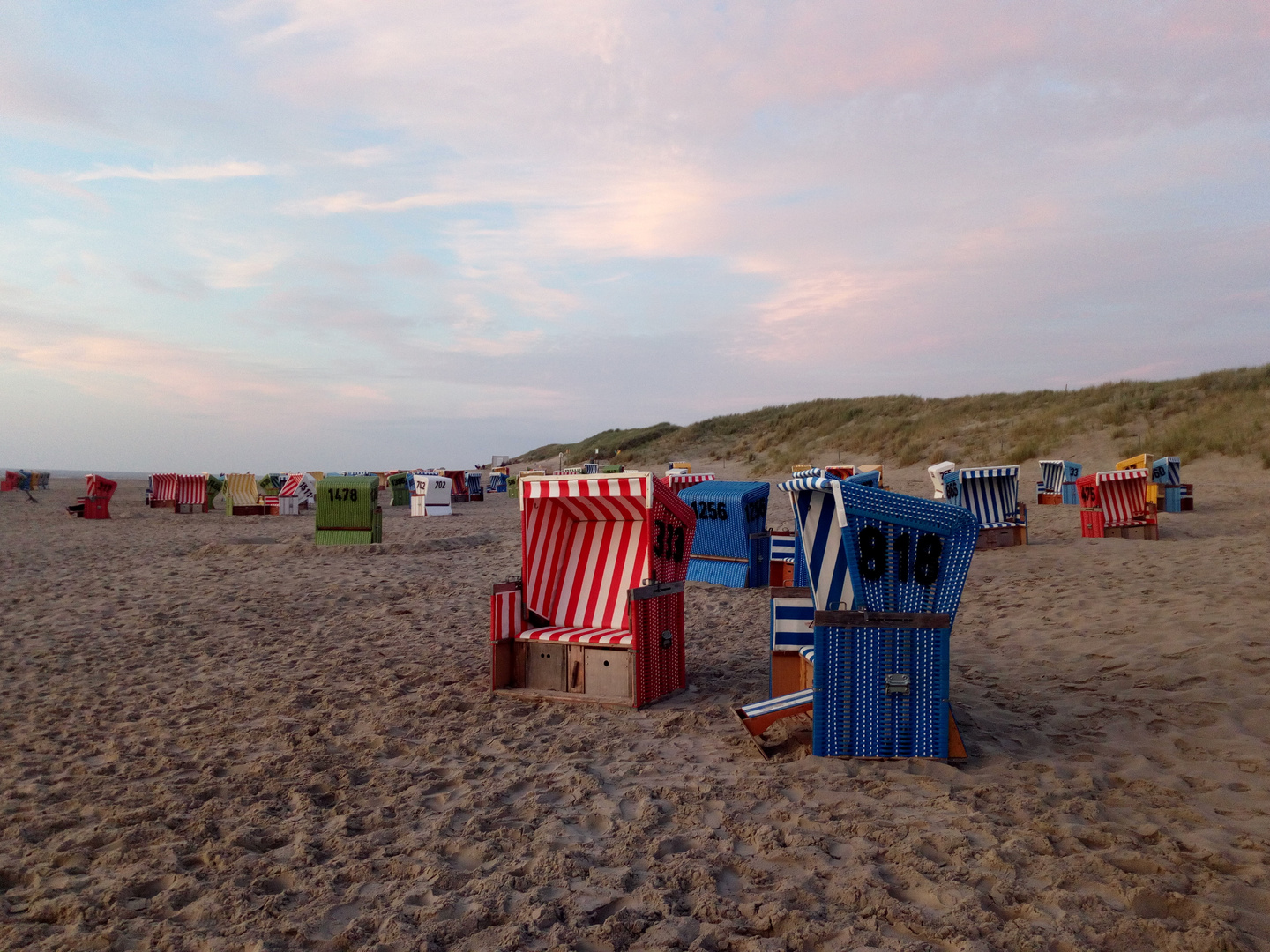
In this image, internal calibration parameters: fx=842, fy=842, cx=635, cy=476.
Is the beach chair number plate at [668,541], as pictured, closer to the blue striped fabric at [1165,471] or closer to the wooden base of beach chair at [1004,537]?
the wooden base of beach chair at [1004,537]

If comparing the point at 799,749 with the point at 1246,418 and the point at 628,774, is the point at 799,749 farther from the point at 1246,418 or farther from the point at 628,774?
the point at 1246,418

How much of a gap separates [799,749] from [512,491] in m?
33.5

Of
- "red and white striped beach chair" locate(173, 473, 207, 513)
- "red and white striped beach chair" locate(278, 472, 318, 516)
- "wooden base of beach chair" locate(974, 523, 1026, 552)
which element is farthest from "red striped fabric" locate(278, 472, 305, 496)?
"wooden base of beach chair" locate(974, 523, 1026, 552)

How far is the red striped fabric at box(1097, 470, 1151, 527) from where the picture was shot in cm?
1470

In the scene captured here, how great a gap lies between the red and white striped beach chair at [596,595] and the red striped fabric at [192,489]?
2654 centimetres

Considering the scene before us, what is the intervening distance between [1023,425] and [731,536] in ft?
87.0

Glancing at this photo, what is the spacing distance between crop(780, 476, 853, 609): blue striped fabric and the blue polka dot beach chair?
62 centimetres

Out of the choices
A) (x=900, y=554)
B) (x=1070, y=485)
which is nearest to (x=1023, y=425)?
(x=1070, y=485)

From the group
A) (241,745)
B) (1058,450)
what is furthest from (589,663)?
(1058,450)

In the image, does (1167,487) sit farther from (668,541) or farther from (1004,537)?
(668,541)

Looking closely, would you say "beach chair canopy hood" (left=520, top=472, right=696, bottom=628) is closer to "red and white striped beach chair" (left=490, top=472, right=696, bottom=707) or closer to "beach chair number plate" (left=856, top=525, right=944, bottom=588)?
"red and white striped beach chair" (left=490, top=472, right=696, bottom=707)

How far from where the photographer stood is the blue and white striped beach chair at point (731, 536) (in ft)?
38.9

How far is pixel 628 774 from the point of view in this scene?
4887 mm

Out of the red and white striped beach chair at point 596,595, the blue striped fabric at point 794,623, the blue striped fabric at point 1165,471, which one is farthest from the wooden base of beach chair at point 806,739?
the blue striped fabric at point 1165,471
